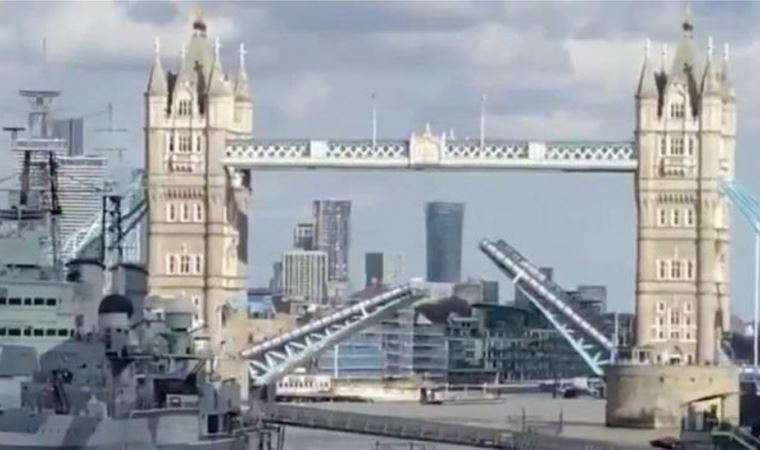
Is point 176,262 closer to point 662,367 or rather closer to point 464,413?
point 464,413

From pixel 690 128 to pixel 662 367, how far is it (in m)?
15.4

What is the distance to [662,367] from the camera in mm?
106812

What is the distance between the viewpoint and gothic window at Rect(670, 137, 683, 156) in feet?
391

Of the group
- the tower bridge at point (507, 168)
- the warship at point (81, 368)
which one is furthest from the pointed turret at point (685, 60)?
the warship at point (81, 368)

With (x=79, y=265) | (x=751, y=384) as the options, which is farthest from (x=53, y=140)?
(x=751, y=384)

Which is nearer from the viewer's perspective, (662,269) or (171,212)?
(662,269)

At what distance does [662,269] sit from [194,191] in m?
17.3

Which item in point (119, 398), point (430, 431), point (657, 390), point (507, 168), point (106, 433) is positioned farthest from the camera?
point (507, 168)

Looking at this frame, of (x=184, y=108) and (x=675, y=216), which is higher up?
(x=184, y=108)

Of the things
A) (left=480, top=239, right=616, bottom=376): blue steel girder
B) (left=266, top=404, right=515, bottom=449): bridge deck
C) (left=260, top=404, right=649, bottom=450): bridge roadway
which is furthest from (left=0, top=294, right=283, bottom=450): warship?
(left=480, top=239, right=616, bottom=376): blue steel girder

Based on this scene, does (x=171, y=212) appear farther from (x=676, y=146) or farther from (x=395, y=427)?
(x=395, y=427)

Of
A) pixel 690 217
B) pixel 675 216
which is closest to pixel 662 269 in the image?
pixel 675 216

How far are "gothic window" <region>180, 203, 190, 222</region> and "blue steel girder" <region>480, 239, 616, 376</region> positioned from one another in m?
11.7

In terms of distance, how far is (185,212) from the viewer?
121188 millimetres
